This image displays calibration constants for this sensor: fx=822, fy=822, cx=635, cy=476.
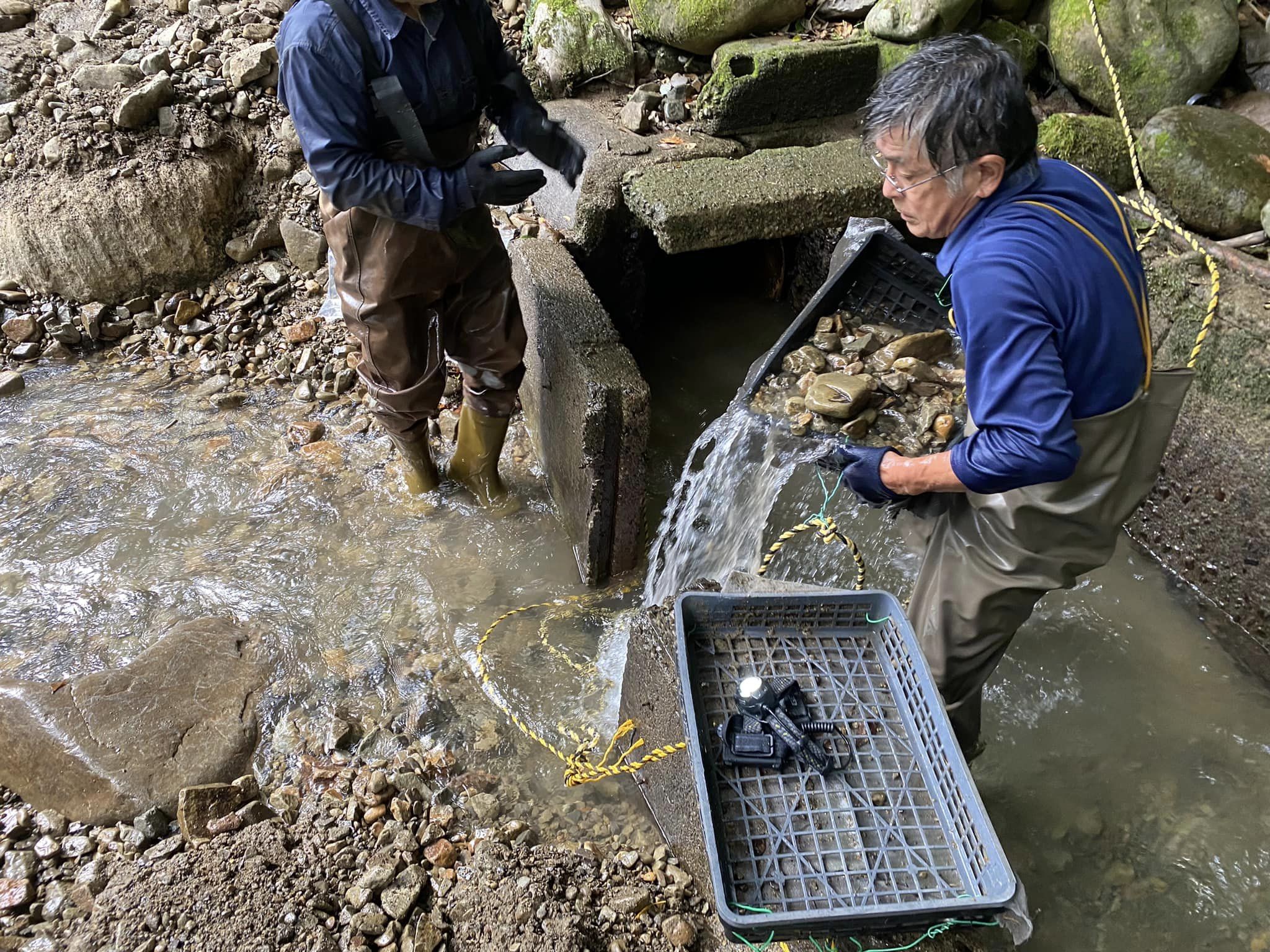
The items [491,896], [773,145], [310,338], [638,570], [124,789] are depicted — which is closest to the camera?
[491,896]

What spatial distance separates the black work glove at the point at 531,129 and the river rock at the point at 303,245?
210 centimetres

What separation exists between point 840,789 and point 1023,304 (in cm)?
116

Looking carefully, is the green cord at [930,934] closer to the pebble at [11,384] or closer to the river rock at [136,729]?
the river rock at [136,729]

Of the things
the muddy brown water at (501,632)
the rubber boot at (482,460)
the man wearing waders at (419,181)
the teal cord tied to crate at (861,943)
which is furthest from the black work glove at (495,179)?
the teal cord tied to crate at (861,943)

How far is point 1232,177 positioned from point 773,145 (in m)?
2.00

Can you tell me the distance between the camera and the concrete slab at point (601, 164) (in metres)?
3.83

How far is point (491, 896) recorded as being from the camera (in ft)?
7.49

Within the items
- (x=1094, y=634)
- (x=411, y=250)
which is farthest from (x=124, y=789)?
(x=1094, y=634)

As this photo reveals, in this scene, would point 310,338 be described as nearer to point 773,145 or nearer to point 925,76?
point 773,145

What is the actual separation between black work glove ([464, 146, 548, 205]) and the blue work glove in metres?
1.44

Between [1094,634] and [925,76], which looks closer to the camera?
[925,76]

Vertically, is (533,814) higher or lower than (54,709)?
lower

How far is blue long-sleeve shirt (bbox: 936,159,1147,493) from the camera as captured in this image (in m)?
1.63

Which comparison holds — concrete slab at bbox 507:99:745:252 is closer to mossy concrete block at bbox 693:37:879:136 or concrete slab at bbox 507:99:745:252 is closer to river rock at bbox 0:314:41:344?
mossy concrete block at bbox 693:37:879:136
